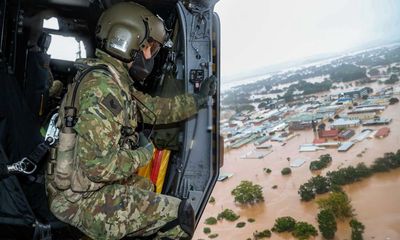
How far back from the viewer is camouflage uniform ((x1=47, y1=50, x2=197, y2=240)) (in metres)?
1.49

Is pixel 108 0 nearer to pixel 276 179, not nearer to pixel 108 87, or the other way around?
pixel 108 87

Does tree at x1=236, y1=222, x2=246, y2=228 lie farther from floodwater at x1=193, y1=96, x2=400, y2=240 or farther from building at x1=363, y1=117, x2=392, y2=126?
building at x1=363, y1=117, x2=392, y2=126

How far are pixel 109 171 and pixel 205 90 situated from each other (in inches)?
34.6

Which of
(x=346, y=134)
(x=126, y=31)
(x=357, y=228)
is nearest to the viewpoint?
(x=126, y=31)

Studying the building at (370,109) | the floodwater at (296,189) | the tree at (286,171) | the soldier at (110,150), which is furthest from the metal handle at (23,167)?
the tree at (286,171)

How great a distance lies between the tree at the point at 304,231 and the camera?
Result: 2025cm

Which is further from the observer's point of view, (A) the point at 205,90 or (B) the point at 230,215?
(B) the point at 230,215

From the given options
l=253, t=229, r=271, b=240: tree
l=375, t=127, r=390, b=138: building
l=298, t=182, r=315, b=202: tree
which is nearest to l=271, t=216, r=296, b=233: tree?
l=253, t=229, r=271, b=240: tree

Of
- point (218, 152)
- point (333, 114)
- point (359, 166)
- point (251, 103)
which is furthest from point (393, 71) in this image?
point (218, 152)

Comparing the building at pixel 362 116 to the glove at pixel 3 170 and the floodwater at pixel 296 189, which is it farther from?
the glove at pixel 3 170

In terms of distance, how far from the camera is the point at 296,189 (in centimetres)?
2228

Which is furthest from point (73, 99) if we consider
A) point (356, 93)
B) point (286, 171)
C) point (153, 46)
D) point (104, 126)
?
point (286, 171)

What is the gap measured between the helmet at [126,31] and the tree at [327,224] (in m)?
20.0

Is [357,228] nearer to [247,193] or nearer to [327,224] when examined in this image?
[327,224]
